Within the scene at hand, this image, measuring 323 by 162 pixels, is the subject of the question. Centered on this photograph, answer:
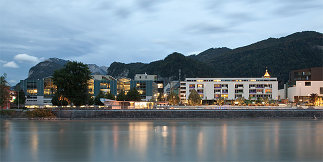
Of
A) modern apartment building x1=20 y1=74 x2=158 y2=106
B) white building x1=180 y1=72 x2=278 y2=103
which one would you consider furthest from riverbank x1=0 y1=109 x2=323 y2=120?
white building x1=180 y1=72 x2=278 y2=103

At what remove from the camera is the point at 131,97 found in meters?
121

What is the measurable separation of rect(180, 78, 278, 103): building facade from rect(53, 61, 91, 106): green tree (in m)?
81.7

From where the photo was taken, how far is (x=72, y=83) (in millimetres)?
90438

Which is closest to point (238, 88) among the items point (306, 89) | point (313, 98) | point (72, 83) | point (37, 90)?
point (306, 89)

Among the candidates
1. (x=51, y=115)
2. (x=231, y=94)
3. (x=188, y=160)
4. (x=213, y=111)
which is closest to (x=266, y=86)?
(x=231, y=94)

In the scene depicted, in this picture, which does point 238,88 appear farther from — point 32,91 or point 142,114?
point 32,91

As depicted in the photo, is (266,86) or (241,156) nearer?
(241,156)

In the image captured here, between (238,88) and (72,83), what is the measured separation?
9623 centimetres

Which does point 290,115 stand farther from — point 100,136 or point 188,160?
point 188,160

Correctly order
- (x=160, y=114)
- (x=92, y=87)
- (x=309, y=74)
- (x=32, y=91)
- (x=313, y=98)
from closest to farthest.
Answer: (x=160, y=114)
(x=313, y=98)
(x=32, y=91)
(x=309, y=74)
(x=92, y=87)

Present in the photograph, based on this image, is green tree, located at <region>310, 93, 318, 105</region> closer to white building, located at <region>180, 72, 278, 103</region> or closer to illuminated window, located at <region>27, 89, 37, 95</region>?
white building, located at <region>180, 72, 278, 103</region>

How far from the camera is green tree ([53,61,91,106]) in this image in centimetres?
9038

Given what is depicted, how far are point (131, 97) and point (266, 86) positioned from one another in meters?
76.9

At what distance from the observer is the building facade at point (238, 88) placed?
159 metres
